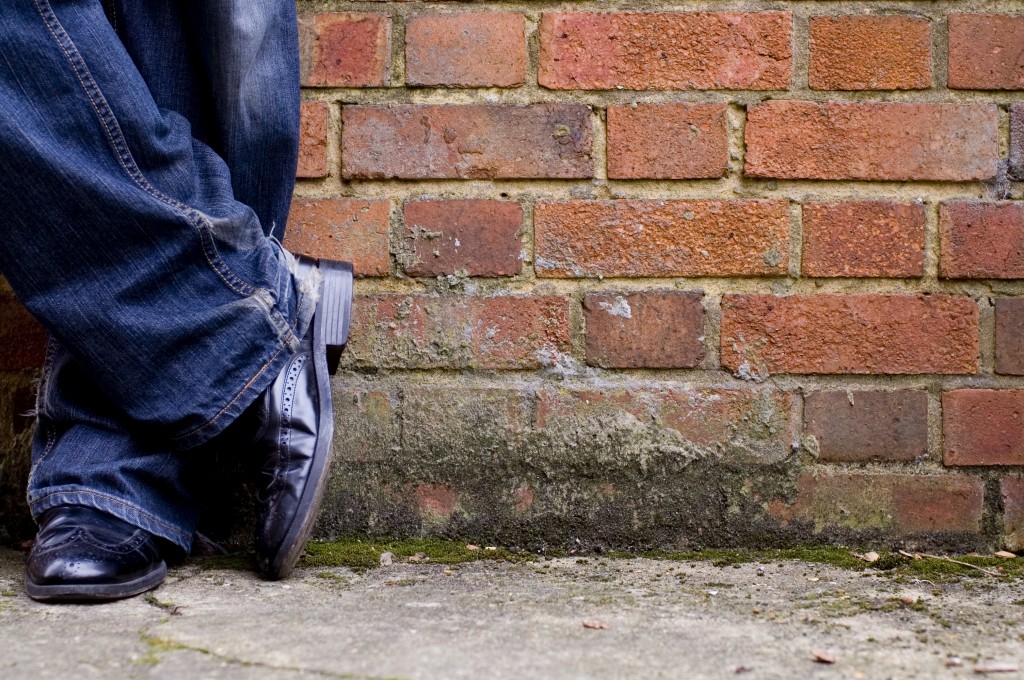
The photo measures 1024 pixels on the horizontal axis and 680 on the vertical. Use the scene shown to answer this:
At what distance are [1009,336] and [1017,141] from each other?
252 mm

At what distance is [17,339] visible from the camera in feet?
3.99

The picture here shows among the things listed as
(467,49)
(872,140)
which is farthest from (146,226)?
(872,140)

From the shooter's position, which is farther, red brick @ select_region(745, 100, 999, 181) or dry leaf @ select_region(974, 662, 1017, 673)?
red brick @ select_region(745, 100, 999, 181)

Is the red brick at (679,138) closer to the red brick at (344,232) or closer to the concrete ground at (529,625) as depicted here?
the red brick at (344,232)

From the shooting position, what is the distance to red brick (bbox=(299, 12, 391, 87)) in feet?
3.88

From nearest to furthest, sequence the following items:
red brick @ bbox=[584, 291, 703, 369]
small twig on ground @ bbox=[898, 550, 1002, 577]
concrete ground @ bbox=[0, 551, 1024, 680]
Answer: concrete ground @ bbox=[0, 551, 1024, 680] → small twig on ground @ bbox=[898, 550, 1002, 577] → red brick @ bbox=[584, 291, 703, 369]

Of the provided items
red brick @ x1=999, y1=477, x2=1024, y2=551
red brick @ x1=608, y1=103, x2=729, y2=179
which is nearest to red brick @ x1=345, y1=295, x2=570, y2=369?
red brick @ x1=608, y1=103, x2=729, y2=179

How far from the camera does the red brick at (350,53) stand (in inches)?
46.6

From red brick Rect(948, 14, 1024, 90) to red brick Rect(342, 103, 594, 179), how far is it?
0.49 m

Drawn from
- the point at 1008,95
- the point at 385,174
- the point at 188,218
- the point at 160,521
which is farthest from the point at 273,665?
the point at 1008,95

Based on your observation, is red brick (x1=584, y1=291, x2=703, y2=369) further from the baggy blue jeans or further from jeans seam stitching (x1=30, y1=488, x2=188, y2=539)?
jeans seam stitching (x1=30, y1=488, x2=188, y2=539)

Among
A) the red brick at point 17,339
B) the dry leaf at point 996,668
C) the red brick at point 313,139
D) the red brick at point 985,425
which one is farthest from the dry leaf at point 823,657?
the red brick at point 17,339

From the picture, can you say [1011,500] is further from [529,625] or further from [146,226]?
[146,226]

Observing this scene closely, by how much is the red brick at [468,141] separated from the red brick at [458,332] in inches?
6.6
